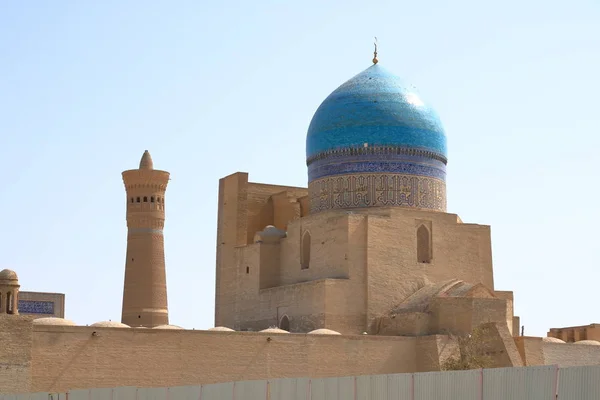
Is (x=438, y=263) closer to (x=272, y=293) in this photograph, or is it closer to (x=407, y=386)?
(x=272, y=293)

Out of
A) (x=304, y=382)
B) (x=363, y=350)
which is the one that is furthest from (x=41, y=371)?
(x=304, y=382)

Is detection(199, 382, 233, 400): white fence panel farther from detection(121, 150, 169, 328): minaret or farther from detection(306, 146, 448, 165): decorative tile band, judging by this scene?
detection(121, 150, 169, 328): minaret

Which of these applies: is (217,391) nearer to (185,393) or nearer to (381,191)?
(185,393)

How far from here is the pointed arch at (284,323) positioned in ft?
79.3

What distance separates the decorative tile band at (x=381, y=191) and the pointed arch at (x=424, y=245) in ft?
2.02

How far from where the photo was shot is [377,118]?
81.6 feet

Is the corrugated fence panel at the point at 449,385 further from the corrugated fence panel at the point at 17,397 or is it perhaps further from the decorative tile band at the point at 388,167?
the decorative tile band at the point at 388,167

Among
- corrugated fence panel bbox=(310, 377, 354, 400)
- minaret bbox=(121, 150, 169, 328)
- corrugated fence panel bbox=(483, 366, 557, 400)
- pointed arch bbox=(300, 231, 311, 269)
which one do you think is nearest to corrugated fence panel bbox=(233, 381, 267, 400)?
corrugated fence panel bbox=(310, 377, 354, 400)

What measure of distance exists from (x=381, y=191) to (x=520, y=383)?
1531cm

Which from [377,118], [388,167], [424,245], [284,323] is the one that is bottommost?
[284,323]

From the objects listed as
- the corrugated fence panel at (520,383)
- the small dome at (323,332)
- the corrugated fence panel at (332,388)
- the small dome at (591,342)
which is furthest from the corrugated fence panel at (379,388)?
the small dome at (591,342)

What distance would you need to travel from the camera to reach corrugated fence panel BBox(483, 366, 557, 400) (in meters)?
9.34

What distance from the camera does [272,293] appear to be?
24.9 meters

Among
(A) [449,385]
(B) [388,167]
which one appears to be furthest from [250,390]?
(B) [388,167]
